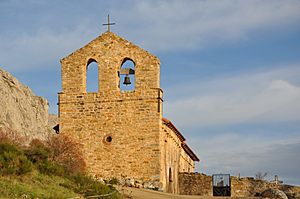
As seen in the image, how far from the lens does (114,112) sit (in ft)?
87.2

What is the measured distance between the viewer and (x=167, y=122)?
2811 cm

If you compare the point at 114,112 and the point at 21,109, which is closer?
the point at 21,109

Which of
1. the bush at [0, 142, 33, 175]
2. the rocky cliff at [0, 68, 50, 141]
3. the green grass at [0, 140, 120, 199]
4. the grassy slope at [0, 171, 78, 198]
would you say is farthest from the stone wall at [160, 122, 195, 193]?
the bush at [0, 142, 33, 175]

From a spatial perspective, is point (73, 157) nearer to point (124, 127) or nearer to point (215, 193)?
point (124, 127)

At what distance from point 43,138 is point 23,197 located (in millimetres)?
13145

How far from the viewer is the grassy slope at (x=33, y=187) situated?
13.0 metres

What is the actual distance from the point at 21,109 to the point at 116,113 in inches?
181

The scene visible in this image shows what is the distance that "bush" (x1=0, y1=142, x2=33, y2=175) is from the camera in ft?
47.4

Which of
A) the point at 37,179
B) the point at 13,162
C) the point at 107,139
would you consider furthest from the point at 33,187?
the point at 107,139

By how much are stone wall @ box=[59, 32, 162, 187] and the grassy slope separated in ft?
33.2

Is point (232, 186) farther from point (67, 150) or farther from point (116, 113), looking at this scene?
point (67, 150)

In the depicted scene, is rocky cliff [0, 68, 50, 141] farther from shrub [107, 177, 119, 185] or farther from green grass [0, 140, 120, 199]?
green grass [0, 140, 120, 199]

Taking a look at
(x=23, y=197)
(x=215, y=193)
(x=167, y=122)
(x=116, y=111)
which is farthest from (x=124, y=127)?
(x=23, y=197)

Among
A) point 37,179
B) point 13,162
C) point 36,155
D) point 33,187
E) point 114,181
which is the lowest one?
point 114,181
